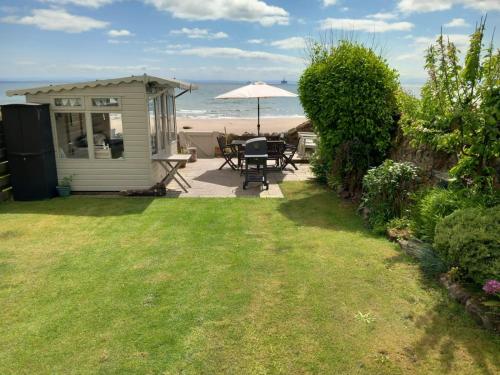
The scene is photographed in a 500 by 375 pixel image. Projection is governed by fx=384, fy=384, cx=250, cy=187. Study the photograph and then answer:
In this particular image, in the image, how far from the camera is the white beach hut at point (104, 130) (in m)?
8.66

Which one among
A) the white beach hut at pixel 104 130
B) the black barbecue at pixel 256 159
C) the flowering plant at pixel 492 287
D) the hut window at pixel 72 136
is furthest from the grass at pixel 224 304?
the black barbecue at pixel 256 159

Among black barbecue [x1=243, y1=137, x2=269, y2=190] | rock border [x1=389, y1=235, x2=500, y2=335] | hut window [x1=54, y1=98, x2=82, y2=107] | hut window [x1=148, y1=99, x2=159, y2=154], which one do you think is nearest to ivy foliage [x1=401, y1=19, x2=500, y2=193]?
rock border [x1=389, y1=235, x2=500, y2=335]

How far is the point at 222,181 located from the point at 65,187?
383 cm

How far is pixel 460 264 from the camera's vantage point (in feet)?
13.0

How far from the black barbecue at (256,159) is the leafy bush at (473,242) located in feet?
17.9

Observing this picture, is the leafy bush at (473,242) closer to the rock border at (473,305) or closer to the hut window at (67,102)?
the rock border at (473,305)

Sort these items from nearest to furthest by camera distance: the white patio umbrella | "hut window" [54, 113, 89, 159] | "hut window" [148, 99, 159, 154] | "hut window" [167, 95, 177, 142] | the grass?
the grass → "hut window" [54, 113, 89, 159] → "hut window" [148, 99, 159, 154] → "hut window" [167, 95, 177, 142] → the white patio umbrella

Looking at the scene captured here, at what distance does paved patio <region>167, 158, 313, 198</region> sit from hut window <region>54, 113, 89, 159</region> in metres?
2.26

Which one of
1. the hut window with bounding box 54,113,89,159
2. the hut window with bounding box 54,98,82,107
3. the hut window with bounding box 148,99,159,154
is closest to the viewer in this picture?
the hut window with bounding box 54,98,82,107

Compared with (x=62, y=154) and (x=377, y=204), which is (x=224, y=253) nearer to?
(x=377, y=204)

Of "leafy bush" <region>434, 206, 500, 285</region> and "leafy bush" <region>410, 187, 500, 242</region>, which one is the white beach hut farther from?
"leafy bush" <region>434, 206, 500, 285</region>

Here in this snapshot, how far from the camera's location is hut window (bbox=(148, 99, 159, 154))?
9419mm

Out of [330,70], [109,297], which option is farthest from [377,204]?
[109,297]

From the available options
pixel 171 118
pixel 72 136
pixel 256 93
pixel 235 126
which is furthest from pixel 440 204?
pixel 235 126
